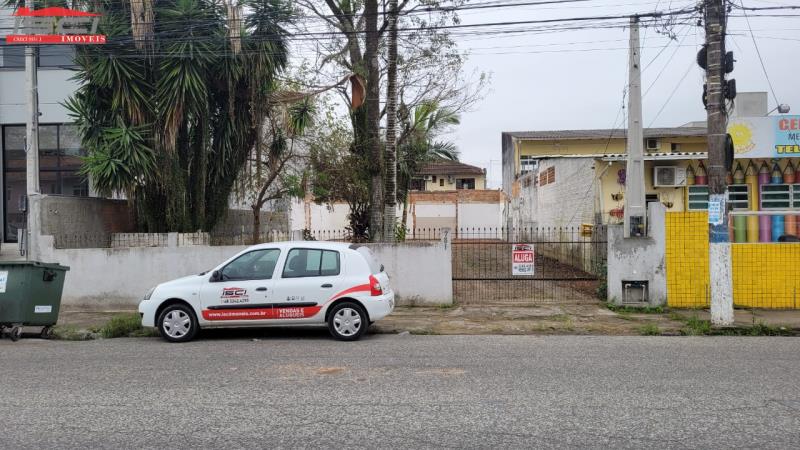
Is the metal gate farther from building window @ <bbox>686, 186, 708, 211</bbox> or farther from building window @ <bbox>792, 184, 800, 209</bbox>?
building window @ <bbox>792, 184, 800, 209</bbox>

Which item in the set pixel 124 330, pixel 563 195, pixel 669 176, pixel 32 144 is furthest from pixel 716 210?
pixel 32 144

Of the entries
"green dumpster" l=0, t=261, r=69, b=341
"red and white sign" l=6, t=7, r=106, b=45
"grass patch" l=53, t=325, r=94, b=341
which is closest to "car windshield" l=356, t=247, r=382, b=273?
"grass patch" l=53, t=325, r=94, b=341

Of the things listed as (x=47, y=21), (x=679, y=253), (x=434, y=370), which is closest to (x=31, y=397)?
(x=434, y=370)

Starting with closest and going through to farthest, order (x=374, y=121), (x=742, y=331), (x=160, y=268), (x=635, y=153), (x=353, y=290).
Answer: (x=353, y=290)
(x=742, y=331)
(x=635, y=153)
(x=160, y=268)
(x=374, y=121)

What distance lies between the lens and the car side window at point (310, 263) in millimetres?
9836

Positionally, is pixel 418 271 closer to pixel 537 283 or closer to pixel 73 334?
pixel 537 283

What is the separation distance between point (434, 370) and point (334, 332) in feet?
8.23

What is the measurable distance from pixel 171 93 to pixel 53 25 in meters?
3.09

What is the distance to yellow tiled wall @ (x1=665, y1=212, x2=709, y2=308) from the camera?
41.6ft

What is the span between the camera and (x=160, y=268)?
13.6 meters

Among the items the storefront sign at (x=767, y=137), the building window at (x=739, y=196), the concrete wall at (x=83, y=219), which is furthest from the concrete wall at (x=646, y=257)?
the concrete wall at (x=83, y=219)

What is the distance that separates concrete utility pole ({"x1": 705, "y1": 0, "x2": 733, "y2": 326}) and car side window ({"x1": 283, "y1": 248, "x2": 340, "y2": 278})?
6.29 m

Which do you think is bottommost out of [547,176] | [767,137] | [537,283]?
[537,283]

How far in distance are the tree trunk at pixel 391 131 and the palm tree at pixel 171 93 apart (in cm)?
240
